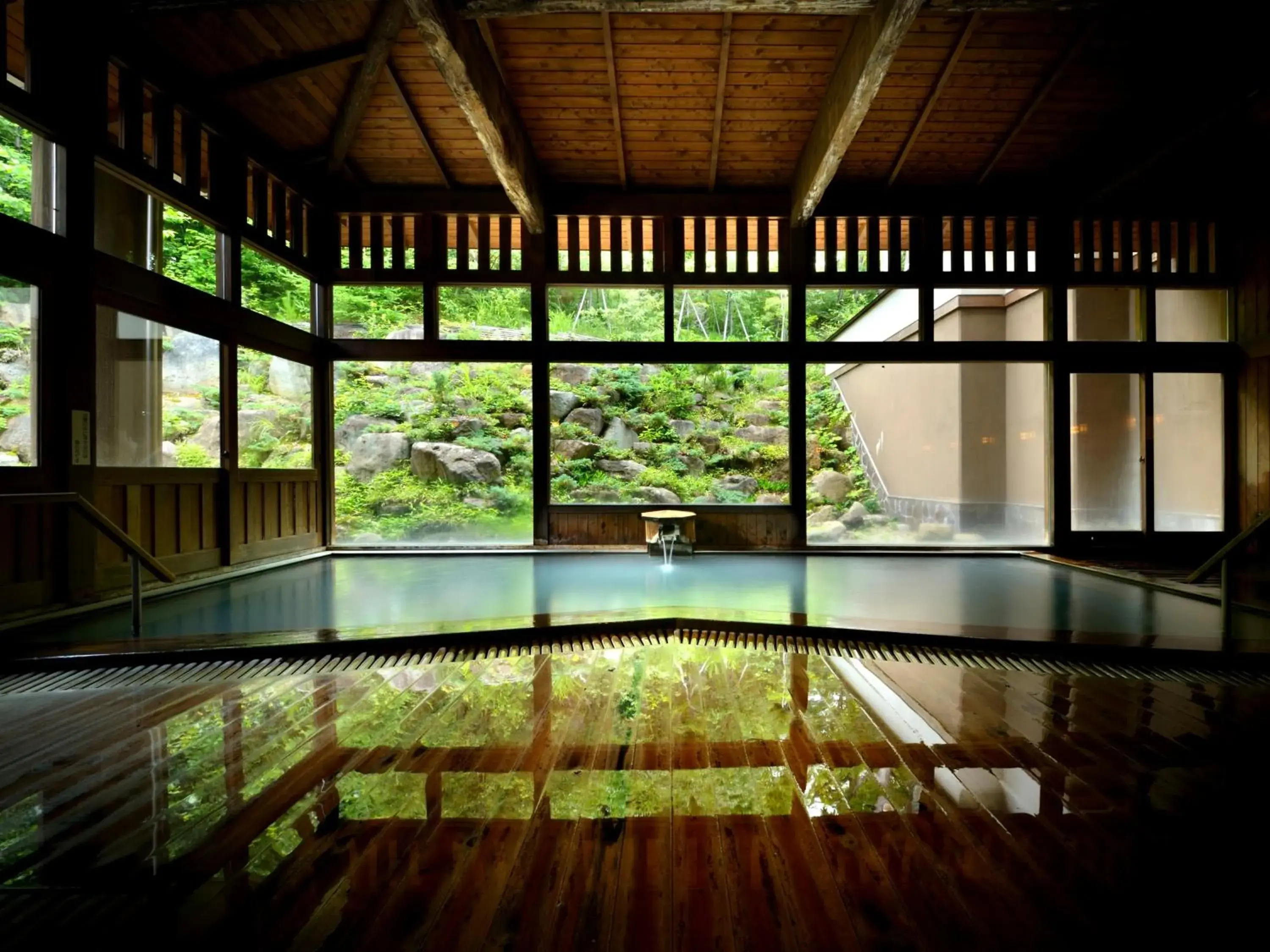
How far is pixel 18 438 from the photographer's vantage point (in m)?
3.62

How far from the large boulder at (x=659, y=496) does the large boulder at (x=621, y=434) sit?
0.52 meters

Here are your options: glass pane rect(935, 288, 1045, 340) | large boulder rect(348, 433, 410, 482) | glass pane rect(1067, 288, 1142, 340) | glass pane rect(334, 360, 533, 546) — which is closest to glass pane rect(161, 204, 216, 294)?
glass pane rect(334, 360, 533, 546)

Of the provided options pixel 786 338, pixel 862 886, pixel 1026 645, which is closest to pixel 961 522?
pixel 786 338

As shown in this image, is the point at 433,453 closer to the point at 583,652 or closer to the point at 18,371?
the point at 18,371

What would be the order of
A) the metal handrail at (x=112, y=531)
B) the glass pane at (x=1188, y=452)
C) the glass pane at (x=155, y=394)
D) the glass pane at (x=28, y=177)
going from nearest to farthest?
the metal handrail at (x=112, y=531), the glass pane at (x=28, y=177), the glass pane at (x=155, y=394), the glass pane at (x=1188, y=452)

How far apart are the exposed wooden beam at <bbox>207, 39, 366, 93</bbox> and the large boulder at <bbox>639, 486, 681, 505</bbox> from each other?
190 inches

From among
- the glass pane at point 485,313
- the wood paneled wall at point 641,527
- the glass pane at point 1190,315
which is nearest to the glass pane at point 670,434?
the wood paneled wall at point 641,527

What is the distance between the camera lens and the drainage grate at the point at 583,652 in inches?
108

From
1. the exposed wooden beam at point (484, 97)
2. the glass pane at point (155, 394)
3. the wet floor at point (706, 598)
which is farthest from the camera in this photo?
the glass pane at point (155, 394)

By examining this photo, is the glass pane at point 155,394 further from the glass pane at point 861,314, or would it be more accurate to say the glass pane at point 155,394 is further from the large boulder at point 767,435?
the glass pane at point 861,314

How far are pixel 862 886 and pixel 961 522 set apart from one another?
6.70 m

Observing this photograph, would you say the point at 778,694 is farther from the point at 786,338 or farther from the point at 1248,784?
the point at 786,338

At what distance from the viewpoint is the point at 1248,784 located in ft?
5.64

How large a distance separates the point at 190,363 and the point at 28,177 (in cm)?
157
